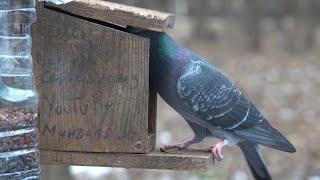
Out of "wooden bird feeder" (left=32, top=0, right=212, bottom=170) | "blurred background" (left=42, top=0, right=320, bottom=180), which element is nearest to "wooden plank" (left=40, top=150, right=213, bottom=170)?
"wooden bird feeder" (left=32, top=0, right=212, bottom=170)

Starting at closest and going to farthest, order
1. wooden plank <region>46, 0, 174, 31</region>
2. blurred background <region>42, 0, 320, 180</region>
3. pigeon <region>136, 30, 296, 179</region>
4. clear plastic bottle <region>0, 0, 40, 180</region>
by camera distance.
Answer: clear plastic bottle <region>0, 0, 40, 180</region> → wooden plank <region>46, 0, 174, 31</region> → pigeon <region>136, 30, 296, 179</region> → blurred background <region>42, 0, 320, 180</region>

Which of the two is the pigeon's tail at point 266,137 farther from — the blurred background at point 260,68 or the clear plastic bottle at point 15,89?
the blurred background at point 260,68

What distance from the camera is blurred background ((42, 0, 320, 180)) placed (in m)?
6.88

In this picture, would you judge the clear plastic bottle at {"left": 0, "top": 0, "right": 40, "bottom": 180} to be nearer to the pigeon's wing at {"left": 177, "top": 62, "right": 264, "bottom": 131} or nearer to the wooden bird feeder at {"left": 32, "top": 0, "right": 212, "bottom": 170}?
the wooden bird feeder at {"left": 32, "top": 0, "right": 212, "bottom": 170}

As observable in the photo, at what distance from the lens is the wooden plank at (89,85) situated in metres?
3.09

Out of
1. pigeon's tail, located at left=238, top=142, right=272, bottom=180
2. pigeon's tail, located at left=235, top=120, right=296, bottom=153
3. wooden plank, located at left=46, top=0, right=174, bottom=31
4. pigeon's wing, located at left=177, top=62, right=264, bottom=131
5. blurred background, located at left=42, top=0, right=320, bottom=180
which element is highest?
wooden plank, located at left=46, top=0, right=174, bottom=31

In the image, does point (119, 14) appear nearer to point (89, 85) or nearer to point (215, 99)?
point (89, 85)

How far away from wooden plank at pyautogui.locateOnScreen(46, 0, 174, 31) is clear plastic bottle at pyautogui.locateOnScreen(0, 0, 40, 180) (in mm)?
374

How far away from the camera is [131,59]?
310 centimetres

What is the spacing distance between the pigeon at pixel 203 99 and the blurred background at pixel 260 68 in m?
1.61

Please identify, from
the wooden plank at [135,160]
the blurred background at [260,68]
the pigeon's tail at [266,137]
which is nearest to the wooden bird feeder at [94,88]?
the wooden plank at [135,160]

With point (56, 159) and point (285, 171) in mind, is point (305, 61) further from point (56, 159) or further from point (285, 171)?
point (56, 159)

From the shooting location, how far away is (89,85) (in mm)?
3117

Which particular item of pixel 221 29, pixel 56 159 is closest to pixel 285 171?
pixel 56 159
